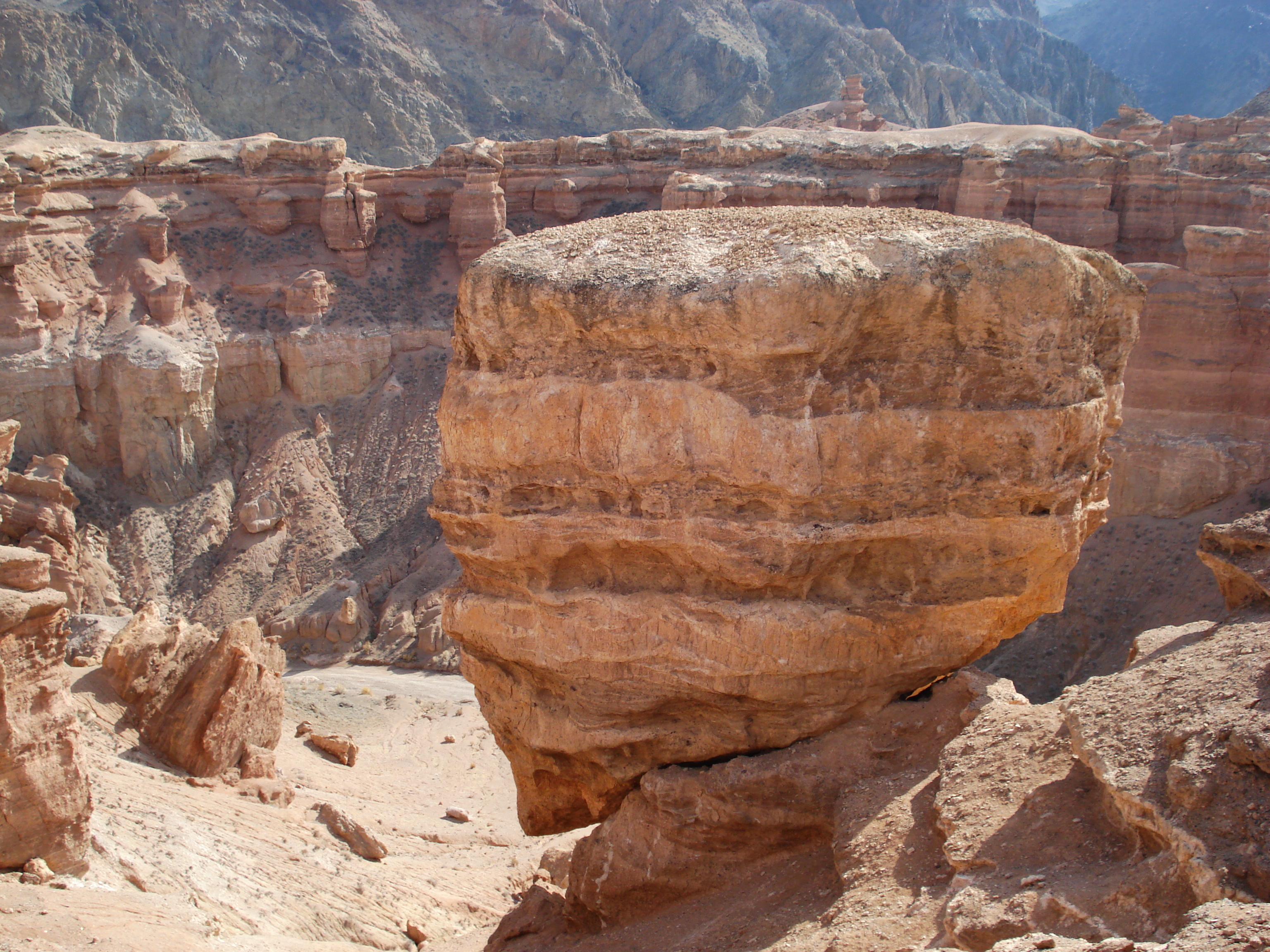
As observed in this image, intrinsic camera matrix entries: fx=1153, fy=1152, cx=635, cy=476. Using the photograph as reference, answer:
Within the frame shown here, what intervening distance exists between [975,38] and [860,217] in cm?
9892

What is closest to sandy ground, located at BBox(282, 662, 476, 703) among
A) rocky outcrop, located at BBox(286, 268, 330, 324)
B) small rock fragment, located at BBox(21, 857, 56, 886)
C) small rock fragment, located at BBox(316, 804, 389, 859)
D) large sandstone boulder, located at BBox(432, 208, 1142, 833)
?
small rock fragment, located at BBox(316, 804, 389, 859)

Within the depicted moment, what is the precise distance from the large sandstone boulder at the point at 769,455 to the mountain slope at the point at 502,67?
55.3m

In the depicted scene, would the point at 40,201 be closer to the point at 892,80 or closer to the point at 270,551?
the point at 270,551

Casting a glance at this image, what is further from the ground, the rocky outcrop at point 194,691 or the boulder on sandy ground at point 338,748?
the rocky outcrop at point 194,691

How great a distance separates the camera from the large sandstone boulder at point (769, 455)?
8.27m

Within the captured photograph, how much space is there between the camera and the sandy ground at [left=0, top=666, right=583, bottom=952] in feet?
34.5

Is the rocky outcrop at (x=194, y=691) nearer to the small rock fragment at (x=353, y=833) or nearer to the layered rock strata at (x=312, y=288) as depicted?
the small rock fragment at (x=353, y=833)

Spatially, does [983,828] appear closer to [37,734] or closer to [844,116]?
[37,734]

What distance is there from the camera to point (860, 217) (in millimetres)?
8945

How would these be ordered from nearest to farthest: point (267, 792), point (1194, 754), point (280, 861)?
1. point (1194, 754)
2. point (280, 861)
3. point (267, 792)

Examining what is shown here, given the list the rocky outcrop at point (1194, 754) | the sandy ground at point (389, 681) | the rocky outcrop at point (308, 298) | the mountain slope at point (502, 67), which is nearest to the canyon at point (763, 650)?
the rocky outcrop at point (1194, 754)

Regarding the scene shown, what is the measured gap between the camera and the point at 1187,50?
97.8 m

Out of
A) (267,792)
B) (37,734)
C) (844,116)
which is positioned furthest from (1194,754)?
(844,116)

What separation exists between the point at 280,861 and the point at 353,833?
1.45m
